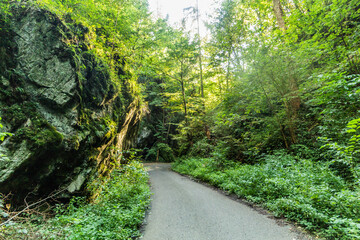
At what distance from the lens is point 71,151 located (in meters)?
4.85

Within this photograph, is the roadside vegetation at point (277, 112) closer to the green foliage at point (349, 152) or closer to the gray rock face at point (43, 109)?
the green foliage at point (349, 152)

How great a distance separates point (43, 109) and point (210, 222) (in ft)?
18.6

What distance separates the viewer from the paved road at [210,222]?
3.41 m

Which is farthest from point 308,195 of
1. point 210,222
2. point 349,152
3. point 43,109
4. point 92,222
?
point 43,109

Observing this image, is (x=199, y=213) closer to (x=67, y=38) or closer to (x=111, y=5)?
(x=67, y=38)

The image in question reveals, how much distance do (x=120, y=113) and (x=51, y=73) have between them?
12.5 feet

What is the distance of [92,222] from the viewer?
11.6ft

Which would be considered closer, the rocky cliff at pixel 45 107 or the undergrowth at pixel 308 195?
the undergrowth at pixel 308 195

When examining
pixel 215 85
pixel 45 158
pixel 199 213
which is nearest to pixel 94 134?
pixel 45 158

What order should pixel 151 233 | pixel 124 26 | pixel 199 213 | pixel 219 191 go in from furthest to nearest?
pixel 124 26 < pixel 219 191 < pixel 199 213 < pixel 151 233

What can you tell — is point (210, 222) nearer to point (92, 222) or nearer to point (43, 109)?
point (92, 222)

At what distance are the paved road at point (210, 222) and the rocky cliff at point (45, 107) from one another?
9.77ft

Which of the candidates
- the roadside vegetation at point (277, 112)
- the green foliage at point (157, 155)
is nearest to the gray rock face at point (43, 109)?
the roadside vegetation at point (277, 112)

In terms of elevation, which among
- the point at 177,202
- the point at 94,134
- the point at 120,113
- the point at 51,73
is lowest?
the point at 177,202
